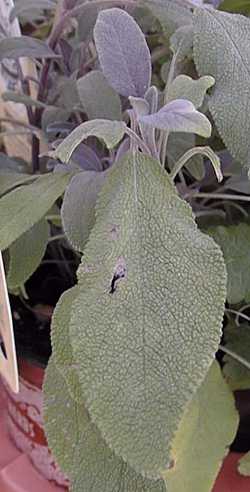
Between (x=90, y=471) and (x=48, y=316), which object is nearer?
(x=90, y=471)

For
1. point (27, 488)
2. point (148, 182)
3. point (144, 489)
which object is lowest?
point (27, 488)

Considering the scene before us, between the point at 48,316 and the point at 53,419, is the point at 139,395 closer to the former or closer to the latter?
the point at 53,419

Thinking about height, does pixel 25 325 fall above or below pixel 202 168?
below

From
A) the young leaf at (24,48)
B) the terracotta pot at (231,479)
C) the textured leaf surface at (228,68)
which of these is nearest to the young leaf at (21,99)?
the young leaf at (24,48)

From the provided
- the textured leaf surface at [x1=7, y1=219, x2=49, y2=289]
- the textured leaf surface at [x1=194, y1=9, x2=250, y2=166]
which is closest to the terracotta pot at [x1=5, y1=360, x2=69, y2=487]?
the textured leaf surface at [x1=7, y1=219, x2=49, y2=289]

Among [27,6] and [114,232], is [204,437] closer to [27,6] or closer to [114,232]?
[114,232]

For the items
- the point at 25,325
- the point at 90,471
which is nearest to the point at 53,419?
the point at 90,471

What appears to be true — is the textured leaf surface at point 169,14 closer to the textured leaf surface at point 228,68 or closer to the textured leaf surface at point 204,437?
the textured leaf surface at point 228,68
